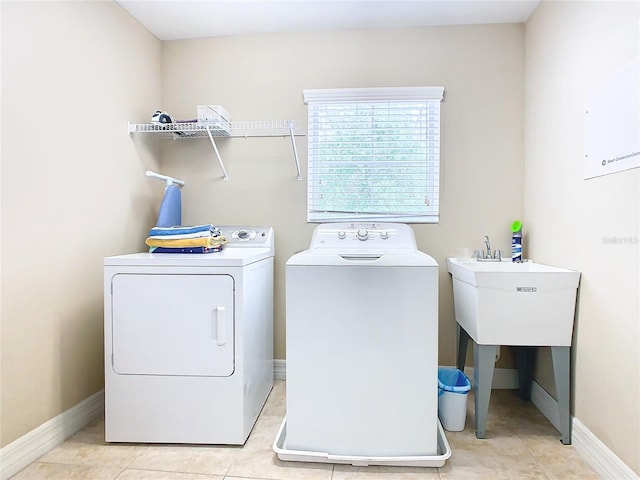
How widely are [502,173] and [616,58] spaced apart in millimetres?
949

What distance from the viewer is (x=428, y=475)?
1.54m

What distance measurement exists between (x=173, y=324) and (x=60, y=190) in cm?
82

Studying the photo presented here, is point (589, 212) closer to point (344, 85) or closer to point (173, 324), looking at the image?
point (344, 85)

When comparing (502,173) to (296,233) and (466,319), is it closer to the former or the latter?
(466,319)

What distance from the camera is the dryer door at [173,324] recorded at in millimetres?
1706

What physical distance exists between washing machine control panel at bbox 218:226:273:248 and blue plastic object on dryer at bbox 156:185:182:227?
292 millimetres

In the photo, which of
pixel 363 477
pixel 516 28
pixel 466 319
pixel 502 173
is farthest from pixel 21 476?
pixel 516 28

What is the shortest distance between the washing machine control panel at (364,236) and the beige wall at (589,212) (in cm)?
75

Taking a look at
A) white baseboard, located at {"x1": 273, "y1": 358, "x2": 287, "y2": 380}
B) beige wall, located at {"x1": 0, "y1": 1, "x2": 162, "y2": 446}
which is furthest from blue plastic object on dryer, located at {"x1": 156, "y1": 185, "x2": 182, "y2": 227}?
white baseboard, located at {"x1": 273, "y1": 358, "x2": 287, "y2": 380}

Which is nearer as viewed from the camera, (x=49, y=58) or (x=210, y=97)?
(x=49, y=58)

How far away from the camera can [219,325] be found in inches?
66.9

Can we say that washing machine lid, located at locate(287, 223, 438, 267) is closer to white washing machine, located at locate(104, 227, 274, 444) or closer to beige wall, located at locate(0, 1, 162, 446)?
white washing machine, located at locate(104, 227, 274, 444)

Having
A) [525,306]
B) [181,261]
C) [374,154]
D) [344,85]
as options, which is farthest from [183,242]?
[525,306]

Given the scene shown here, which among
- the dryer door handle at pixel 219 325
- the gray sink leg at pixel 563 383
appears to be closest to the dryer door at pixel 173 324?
the dryer door handle at pixel 219 325
